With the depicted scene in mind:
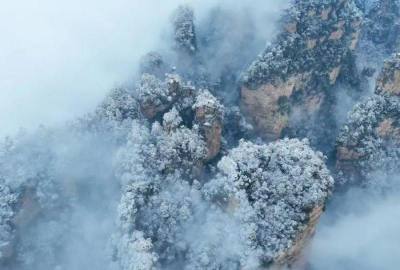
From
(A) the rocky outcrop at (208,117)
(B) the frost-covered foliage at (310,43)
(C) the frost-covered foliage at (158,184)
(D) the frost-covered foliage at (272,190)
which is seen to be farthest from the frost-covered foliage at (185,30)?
(D) the frost-covered foliage at (272,190)

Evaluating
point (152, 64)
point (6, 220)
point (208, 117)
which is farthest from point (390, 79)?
point (6, 220)

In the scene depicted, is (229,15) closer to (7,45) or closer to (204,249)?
(7,45)

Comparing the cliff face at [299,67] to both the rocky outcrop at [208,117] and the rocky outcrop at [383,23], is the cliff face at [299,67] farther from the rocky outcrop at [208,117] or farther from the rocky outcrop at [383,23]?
the rocky outcrop at [383,23]

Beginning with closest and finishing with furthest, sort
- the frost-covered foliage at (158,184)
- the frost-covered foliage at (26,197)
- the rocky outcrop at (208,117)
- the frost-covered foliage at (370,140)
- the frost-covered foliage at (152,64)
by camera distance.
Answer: the frost-covered foliage at (158,184) < the frost-covered foliage at (26,197) < the rocky outcrop at (208,117) < the frost-covered foliage at (152,64) < the frost-covered foliage at (370,140)

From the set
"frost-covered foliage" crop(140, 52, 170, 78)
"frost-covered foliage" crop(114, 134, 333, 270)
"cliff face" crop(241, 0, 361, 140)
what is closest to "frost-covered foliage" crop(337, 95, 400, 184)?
"cliff face" crop(241, 0, 361, 140)

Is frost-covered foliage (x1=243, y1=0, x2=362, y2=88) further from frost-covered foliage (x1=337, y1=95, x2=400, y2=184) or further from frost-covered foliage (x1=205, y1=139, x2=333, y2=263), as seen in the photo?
frost-covered foliage (x1=205, y1=139, x2=333, y2=263)

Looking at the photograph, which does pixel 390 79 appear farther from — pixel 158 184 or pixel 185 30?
pixel 158 184
